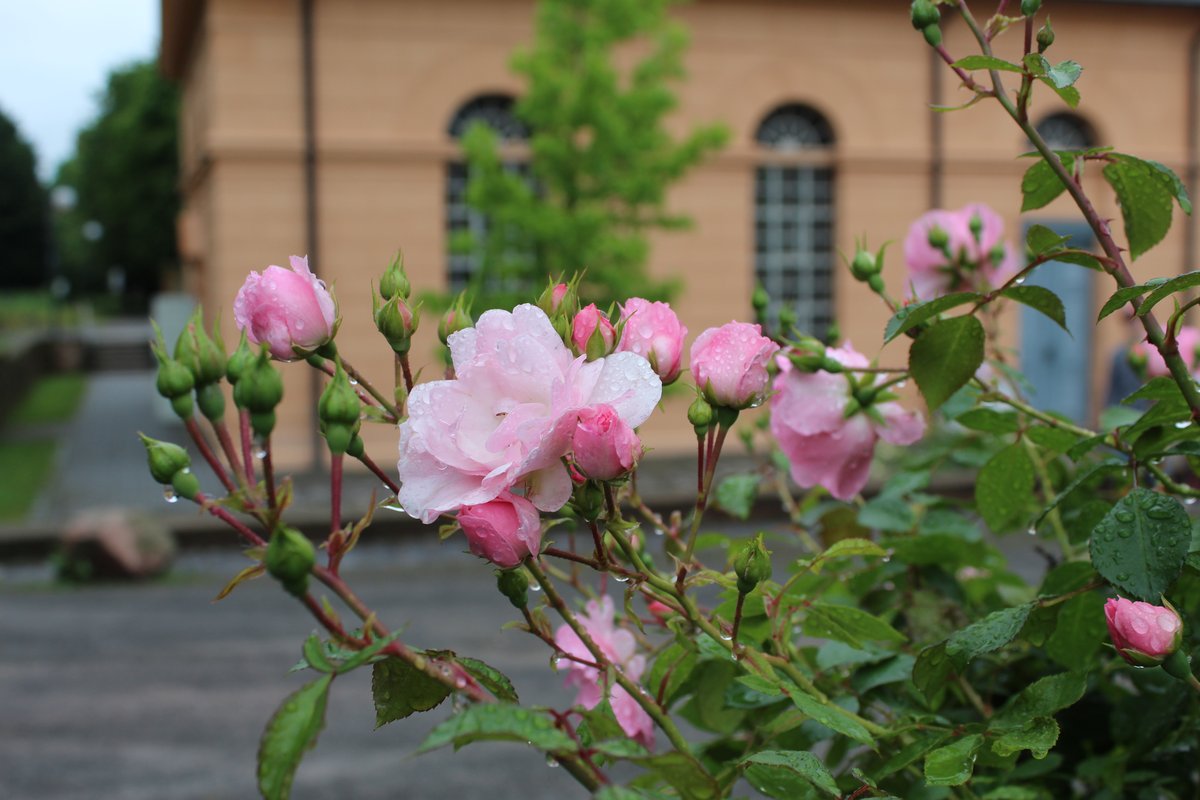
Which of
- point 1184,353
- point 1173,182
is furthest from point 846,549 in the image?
point 1184,353

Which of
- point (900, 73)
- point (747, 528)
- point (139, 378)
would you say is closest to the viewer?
point (747, 528)

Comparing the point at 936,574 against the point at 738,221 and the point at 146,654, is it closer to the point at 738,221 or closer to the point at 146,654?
the point at 146,654

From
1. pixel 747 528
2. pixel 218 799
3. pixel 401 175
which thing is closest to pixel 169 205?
pixel 401 175

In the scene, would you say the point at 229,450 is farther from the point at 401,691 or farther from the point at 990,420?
the point at 990,420

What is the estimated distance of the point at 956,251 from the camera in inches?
65.4

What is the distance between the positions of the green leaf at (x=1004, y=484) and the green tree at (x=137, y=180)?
4535cm

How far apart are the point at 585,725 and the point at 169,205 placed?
5324 cm

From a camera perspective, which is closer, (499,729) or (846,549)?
(499,729)

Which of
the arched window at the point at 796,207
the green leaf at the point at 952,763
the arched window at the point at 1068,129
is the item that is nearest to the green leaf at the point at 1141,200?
the green leaf at the point at 952,763

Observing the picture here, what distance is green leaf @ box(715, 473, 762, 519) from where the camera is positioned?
1577mm

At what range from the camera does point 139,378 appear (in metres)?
29.8

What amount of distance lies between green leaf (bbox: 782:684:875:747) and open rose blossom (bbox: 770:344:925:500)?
0.35 meters

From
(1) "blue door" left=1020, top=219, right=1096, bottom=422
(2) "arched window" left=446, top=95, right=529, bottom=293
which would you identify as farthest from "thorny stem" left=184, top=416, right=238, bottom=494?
(1) "blue door" left=1020, top=219, right=1096, bottom=422

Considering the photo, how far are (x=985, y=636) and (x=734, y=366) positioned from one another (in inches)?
10.5
